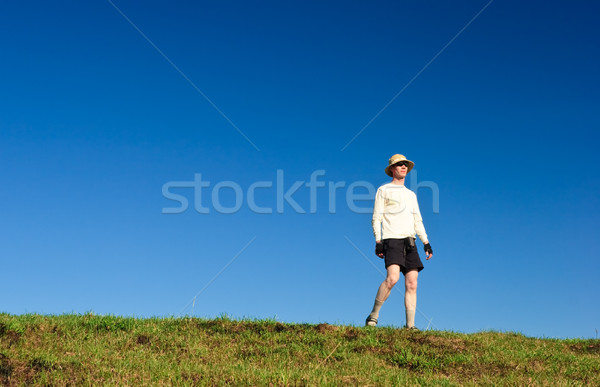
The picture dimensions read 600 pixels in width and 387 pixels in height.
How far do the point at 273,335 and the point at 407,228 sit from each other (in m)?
4.09

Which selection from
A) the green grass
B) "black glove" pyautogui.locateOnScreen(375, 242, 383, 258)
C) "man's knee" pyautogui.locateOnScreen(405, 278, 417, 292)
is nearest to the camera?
the green grass

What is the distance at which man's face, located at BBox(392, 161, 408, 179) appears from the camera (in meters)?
12.8

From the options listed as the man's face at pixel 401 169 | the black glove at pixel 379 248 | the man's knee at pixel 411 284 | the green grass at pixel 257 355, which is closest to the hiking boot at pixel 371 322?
the green grass at pixel 257 355

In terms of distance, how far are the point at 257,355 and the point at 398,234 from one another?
4.67 metres

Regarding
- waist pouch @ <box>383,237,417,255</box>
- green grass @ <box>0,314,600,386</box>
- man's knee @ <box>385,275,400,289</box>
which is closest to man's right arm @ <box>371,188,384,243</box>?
waist pouch @ <box>383,237,417,255</box>

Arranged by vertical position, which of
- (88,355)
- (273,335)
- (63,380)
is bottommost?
(63,380)

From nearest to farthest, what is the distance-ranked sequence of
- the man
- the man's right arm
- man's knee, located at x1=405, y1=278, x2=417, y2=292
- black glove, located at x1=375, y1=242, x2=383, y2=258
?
the man, man's knee, located at x1=405, y1=278, x2=417, y2=292, black glove, located at x1=375, y1=242, x2=383, y2=258, the man's right arm

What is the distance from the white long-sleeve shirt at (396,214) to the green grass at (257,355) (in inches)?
92.3

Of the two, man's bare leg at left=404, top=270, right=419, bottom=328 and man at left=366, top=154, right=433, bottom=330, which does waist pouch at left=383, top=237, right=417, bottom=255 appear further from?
man's bare leg at left=404, top=270, right=419, bottom=328

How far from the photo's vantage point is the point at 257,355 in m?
9.07

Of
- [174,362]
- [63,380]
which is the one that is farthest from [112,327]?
[63,380]

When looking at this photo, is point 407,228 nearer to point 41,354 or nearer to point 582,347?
point 582,347

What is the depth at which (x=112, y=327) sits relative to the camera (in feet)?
33.3

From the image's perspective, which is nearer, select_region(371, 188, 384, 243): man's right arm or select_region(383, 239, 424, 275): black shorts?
select_region(383, 239, 424, 275): black shorts
